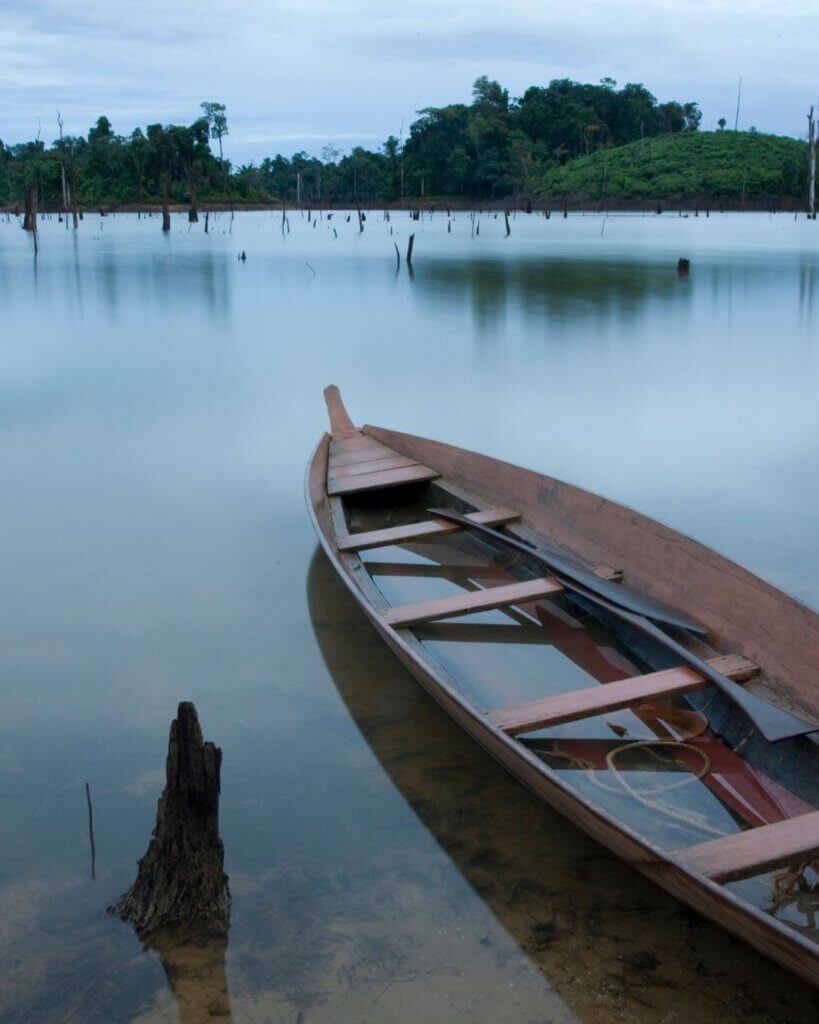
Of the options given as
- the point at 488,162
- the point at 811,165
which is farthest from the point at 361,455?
the point at 488,162

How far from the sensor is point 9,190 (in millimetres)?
69188

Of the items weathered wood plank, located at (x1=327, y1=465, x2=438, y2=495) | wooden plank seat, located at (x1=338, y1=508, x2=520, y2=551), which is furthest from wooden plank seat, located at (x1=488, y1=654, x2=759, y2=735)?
weathered wood plank, located at (x1=327, y1=465, x2=438, y2=495)

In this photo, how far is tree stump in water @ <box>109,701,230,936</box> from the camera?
273 cm

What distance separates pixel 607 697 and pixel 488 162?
249 feet

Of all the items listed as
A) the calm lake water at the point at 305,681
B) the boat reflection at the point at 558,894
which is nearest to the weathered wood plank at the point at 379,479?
the calm lake water at the point at 305,681

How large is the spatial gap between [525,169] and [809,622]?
7475 cm

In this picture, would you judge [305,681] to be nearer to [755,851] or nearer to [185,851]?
[185,851]

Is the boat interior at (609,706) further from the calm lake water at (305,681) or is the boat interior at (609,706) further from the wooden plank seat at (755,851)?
the calm lake water at (305,681)

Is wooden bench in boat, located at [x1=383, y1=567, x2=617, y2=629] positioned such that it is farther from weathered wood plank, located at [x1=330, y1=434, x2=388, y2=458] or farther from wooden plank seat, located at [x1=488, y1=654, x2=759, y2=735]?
weathered wood plank, located at [x1=330, y1=434, x2=388, y2=458]

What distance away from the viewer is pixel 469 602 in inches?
169

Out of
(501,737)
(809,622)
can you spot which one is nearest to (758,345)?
(809,622)

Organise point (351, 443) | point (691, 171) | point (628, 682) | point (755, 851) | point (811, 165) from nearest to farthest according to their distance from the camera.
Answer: point (755, 851)
point (628, 682)
point (351, 443)
point (811, 165)
point (691, 171)

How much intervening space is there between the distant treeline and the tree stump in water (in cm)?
6105

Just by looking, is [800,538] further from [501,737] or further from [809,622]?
[501,737]
